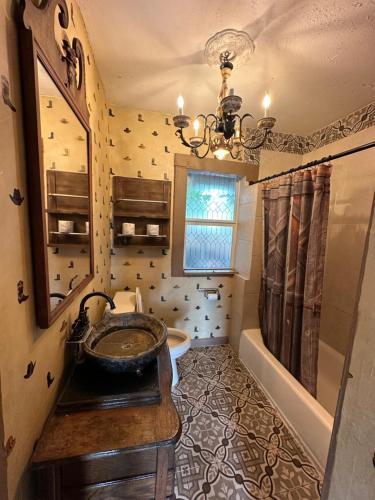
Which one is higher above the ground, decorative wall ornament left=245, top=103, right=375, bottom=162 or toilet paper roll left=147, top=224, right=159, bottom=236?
decorative wall ornament left=245, top=103, right=375, bottom=162

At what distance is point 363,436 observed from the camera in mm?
514

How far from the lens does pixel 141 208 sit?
1988 millimetres

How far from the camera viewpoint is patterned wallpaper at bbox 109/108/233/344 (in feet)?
6.36

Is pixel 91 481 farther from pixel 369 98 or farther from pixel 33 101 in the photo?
pixel 369 98

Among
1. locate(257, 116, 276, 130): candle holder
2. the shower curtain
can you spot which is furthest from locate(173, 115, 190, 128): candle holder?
the shower curtain

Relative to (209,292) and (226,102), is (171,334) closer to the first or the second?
(209,292)

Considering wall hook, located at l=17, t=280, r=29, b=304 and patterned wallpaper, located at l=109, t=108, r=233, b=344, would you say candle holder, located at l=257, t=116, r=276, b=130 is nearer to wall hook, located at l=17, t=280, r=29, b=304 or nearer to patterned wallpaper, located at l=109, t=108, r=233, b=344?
patterned wallpaper, located at l=109, t=108, r=233, b=344

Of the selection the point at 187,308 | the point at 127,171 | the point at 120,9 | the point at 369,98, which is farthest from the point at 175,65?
the point at 187,308

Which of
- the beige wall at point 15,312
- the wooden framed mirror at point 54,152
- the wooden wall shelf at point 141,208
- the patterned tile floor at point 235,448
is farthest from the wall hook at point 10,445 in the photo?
the wooden wall shelf at point 141,208

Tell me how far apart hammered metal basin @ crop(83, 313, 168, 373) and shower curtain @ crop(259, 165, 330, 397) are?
3.49 ft

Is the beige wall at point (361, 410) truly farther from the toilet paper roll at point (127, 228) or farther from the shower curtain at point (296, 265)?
the toilet paper roll at point (127, 228)

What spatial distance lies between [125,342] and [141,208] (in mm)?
1287

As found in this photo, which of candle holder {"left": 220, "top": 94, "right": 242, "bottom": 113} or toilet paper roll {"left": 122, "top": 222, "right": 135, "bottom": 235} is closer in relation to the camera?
candle holder {"left": 220, "top": 94, "right": 242, "bottom": 113}

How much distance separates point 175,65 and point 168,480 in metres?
2.19
